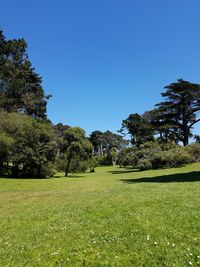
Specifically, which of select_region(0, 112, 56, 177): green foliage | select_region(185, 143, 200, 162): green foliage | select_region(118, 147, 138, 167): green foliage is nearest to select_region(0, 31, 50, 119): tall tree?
select_region(0, 112, 56, 177): green foliage

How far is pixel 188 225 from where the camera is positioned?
6.71m

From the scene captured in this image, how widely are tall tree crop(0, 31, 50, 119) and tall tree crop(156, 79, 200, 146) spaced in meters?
21.5

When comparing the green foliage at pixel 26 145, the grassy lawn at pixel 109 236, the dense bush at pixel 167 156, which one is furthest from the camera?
the dense bush at pixel 167 156

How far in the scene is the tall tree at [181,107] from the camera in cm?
4578

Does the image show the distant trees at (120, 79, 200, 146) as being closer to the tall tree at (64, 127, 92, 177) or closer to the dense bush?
the dense bush

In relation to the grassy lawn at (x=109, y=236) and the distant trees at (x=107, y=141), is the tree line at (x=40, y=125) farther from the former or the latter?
the distant trees at (x=107, y=141)

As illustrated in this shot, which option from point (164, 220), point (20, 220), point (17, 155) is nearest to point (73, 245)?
point (164, 220)

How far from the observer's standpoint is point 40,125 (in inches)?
1341

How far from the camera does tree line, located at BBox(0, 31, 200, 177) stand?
31.6 m

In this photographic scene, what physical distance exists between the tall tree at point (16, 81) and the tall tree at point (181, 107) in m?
21.5

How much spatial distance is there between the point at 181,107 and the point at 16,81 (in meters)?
27.8

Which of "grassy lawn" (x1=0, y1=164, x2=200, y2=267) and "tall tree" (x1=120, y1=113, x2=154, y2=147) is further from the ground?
"tall tree" (x1=120, y1=113, x2=154, y2=147)

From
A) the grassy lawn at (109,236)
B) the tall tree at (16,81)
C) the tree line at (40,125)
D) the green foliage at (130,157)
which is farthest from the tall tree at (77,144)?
the grassy lawn at (109,236)

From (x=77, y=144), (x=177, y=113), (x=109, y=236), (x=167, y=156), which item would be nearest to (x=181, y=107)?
(x=177, y=113)
